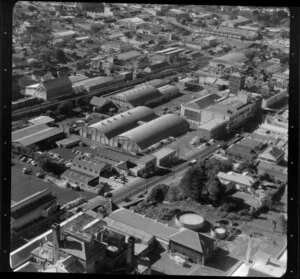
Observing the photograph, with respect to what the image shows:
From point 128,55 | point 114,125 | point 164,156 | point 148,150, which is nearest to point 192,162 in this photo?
point 164,156

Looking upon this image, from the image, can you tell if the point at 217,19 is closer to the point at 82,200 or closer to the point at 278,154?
the point at 278,154

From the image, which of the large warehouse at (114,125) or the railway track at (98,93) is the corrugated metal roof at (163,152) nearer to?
the large warehouse at (114,125)

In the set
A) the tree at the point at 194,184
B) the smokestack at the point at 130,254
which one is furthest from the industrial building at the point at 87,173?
the smokestack at the point at 130,254

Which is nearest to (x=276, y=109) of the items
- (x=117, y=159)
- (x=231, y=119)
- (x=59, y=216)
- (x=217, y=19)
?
(x=231, y=119)

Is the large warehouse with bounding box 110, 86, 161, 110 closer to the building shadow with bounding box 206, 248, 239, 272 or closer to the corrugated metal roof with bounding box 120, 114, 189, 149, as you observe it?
the corrugated metal roof with bounding box 120, 114, 189, 149

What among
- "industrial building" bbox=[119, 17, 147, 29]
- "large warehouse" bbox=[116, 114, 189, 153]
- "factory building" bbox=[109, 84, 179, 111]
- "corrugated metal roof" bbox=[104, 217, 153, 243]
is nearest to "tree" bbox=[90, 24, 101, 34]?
"industrial building" bbox=[119, 17, 147, 29]

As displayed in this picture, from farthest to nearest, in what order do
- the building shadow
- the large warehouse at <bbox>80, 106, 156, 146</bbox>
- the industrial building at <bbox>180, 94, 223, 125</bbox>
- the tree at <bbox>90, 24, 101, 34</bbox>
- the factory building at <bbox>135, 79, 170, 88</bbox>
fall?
1. the tree at <bbox>90, 24, 101, 34</bbox>
2. the factory building at <bbox>135, 79, 170, 88</bbox>
3. the industrial building at <bbox>180, 94, 223, 125</bbox>
4. the large warehouse at <bbox>80, 106, 156, 146</bbox>
5. the building shadow
